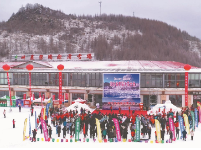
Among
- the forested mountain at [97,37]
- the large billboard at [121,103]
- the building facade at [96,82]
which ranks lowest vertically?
the large billboard at [121,103]

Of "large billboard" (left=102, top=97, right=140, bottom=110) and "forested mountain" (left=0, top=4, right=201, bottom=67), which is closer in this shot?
"large billboard" (left=102, top=97, right=140, bottom=110)

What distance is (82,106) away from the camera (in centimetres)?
2812

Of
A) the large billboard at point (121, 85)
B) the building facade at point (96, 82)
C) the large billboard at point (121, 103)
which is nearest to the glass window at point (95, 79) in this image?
the building facade at point (96, 82)

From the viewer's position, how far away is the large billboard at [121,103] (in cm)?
3119

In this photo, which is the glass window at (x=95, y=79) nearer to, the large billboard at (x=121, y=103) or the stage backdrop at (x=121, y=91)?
the stage backdrop at (x=121, y=91)

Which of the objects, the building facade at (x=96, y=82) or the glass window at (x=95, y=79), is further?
the glass window at (x=95, y=79)

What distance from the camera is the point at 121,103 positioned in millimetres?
31516

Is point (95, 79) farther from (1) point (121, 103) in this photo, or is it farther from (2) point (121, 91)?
(1) point (121, 103)

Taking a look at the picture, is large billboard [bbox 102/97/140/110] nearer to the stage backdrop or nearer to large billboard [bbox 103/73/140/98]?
the stage backdrop

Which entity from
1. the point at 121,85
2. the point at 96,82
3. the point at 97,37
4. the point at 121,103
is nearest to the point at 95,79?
the point at 96,82

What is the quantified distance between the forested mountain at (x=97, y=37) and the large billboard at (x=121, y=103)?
71.9m

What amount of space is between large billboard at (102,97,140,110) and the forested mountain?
2831 inches

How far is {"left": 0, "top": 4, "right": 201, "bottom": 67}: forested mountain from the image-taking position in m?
114

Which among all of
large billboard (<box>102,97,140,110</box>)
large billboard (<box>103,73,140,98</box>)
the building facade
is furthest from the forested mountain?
large billboard (<box>102,97,140,110</box>)
